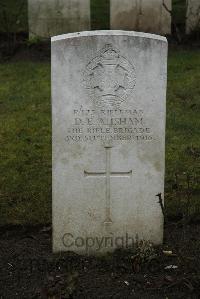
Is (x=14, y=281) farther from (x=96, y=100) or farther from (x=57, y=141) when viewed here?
(x=96, y=100)

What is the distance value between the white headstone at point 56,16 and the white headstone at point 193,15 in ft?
4.54

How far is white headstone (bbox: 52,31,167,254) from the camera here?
4801mm

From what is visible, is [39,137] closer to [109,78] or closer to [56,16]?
[109,78]

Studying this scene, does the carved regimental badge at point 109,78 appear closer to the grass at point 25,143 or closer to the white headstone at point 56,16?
the grass at point 25,143

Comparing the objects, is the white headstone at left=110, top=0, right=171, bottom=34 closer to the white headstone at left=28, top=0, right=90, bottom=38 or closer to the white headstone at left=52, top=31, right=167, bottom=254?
the white headstone at left=28, top=0, right=90, bottom=38

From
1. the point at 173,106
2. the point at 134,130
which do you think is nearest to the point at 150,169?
the point at 134,130

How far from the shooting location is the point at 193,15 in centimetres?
984

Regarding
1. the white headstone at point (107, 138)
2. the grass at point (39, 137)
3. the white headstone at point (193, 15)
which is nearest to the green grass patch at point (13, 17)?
the grass at point (39, 137)

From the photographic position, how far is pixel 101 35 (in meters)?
4.77

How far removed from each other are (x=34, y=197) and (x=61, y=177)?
1.09 meters

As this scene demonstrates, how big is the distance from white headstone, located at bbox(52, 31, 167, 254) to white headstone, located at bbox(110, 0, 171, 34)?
5.00 meters

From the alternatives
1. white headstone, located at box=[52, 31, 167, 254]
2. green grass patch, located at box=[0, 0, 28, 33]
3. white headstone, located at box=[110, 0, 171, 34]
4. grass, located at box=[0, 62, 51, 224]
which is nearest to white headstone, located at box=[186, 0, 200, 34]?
white headstone, located at box=[110, 0, 171, 34]

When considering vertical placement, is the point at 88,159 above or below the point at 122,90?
below

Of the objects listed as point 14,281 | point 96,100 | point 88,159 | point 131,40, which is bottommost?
point 14,281
